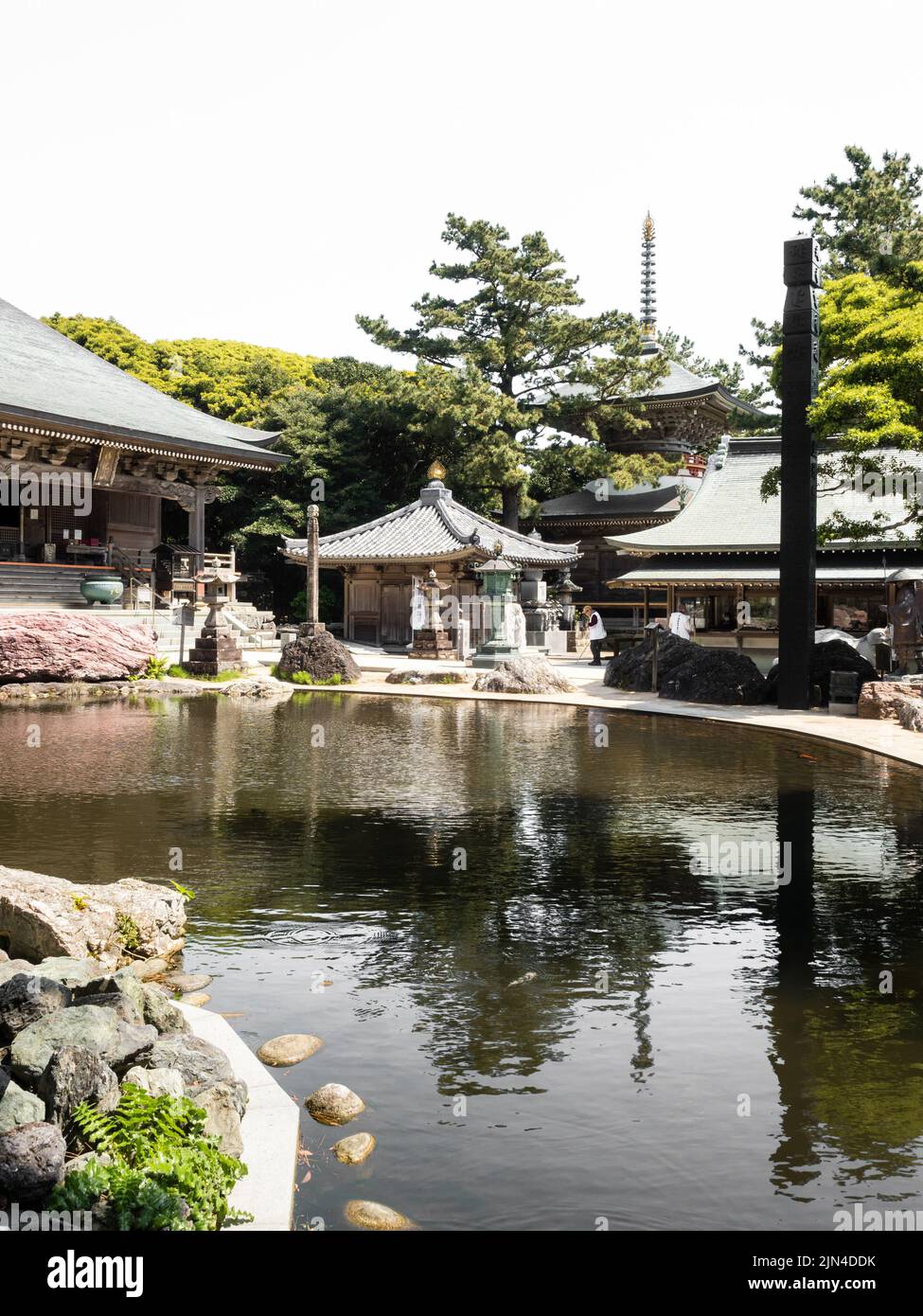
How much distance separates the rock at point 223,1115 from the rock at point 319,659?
2260 centimetres

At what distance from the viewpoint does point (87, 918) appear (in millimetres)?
6812

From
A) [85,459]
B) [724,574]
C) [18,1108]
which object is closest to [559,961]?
[18,1108]

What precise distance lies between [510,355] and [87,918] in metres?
41.4

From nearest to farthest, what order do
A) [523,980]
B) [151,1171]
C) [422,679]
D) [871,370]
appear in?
[151,1171], [523,980], [871,370], [422,679]

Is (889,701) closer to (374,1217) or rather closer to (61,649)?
(374,1217)

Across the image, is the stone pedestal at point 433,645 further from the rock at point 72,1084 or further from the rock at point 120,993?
the rock at point 72,1084

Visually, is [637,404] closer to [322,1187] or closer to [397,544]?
[397,544]

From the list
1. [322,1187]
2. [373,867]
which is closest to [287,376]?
[373,867]

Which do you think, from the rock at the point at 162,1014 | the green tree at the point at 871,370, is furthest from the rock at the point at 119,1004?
the green tree at the point at 871,370

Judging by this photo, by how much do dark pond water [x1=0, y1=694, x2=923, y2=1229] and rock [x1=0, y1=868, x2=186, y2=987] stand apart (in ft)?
0.91

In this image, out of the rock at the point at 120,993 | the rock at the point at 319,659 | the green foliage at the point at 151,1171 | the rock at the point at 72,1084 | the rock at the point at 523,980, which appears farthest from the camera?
the rock at the point at 319,659

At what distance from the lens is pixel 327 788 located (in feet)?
41.4

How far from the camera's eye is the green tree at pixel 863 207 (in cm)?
4250

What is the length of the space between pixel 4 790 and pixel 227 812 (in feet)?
9.28
